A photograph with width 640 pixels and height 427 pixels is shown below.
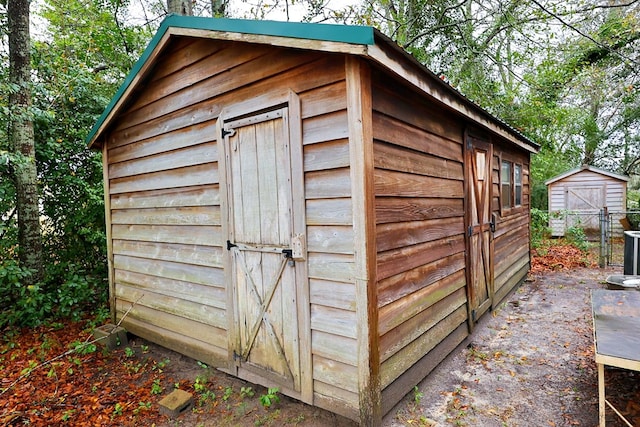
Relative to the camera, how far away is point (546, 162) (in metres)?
16.5

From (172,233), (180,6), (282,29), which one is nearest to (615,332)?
(282,29)

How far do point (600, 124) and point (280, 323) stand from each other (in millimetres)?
20669

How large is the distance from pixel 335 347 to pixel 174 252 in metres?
2.38

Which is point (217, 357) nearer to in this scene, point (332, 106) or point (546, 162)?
point (332, 106)

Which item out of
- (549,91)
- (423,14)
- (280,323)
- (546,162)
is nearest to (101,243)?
(280,323)

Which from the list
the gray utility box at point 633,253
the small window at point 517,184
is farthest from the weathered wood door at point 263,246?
the gray utility box at point 633,253

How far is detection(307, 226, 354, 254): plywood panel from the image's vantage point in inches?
98.2

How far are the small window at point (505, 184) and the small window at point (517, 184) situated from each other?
343 millimetres

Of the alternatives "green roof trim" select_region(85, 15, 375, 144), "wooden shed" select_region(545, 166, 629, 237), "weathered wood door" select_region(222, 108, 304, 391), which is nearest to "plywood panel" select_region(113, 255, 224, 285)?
"weathered wood door" select_region(222, 108, 304, 391)

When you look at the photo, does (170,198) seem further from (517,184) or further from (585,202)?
(585,202)

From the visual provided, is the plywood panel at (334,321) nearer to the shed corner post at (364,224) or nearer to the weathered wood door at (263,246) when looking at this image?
the shed corner post at (364,224)

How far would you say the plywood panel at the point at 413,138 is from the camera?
2684 mm

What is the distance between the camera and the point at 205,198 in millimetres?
3605

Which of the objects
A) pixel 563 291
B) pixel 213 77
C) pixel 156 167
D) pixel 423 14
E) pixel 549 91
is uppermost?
pixel 423 14
